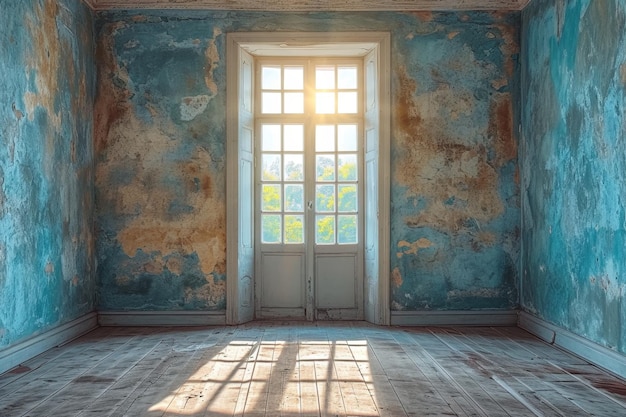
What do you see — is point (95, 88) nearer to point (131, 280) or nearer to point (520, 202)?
point (131, 280)

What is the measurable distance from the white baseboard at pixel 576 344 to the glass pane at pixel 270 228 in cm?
278

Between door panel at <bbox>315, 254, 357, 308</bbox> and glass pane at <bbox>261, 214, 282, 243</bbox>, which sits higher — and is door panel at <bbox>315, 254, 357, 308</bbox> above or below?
below

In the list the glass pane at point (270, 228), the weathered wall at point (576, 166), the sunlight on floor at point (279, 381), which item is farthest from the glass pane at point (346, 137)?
the sunlight on floor at point (279, 381)

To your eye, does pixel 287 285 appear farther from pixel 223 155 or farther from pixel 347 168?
pixel 223 155

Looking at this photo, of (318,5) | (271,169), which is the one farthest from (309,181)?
(318,5)

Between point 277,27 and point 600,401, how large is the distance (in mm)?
4687

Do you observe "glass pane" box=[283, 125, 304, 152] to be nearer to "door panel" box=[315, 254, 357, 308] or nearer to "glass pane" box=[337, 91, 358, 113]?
"glass pane" box=[337, 91, 358, 113]

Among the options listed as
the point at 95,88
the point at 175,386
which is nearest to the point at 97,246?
the point at 95,88

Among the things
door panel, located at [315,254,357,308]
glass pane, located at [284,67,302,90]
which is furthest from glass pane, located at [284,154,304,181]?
door panel, located at [315,254,357,308]

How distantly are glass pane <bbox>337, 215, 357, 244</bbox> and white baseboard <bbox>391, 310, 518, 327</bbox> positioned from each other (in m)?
0.99

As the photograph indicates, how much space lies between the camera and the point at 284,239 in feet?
22.7

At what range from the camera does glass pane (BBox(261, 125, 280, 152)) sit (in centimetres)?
695

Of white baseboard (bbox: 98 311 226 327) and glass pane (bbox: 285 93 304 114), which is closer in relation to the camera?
white baseboard (bbox: 98 311 226 327)

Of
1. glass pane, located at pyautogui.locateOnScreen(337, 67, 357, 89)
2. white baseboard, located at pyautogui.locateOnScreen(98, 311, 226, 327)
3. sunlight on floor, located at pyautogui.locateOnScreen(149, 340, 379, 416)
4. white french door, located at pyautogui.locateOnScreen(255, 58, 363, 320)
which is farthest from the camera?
glass pane, located at pyautogui.locateOnScreen(337, 67, 357, 89)
